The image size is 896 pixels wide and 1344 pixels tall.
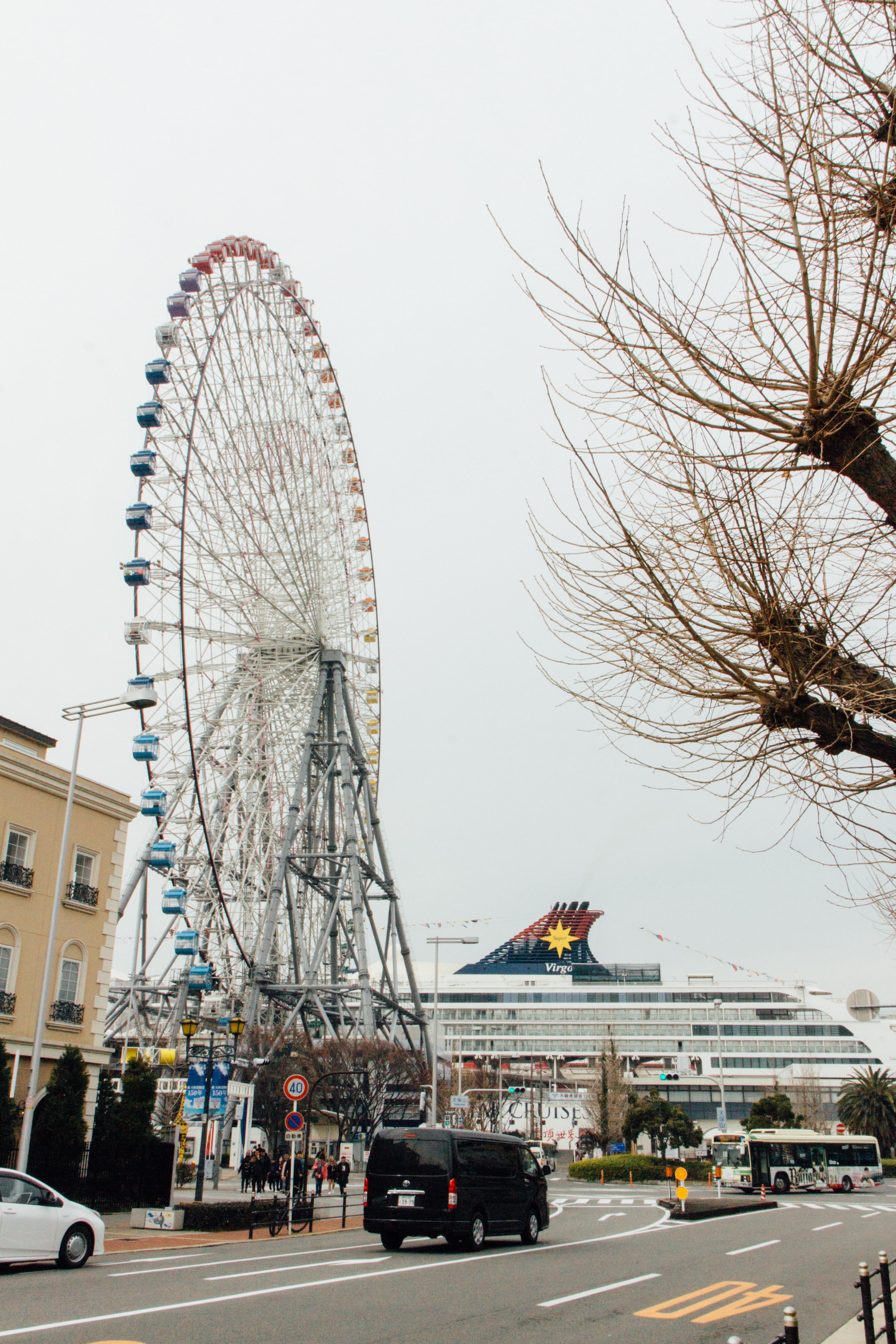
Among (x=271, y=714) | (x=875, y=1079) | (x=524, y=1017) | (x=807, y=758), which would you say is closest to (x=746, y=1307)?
(x=807, y=758)

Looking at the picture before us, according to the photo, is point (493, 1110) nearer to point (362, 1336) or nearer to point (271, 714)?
point (271, 714)

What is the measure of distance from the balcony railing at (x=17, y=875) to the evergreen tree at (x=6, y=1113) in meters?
3.44

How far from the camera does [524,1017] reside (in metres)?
128

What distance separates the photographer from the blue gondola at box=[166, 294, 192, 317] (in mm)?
35719

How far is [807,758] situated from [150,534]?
100.0ft

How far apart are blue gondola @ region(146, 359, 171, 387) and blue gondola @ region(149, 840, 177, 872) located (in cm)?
1526

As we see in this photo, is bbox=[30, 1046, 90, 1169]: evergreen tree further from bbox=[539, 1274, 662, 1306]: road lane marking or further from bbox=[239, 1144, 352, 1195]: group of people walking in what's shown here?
bbox=[539, 1274, 662, 1306]: road lane marking

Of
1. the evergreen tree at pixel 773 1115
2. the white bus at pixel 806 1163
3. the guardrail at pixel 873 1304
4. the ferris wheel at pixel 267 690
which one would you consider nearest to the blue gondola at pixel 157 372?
the ferris wheel at pixel 267 690

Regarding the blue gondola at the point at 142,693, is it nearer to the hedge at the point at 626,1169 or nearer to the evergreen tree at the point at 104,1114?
the evergreen tree at the point at 104,1114

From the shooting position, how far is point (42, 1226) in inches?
558

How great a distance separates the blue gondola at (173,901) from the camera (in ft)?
128

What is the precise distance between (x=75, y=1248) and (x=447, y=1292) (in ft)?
18.0

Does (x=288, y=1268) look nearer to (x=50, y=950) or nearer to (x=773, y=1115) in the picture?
(x=50, y=950)

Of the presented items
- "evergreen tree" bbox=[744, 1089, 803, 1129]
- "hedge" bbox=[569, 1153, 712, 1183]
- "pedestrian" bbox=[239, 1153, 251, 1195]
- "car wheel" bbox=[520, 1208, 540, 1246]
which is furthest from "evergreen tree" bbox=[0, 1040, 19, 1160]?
"evergreen tree" bbox=[744, 1089, 803, 1129]
